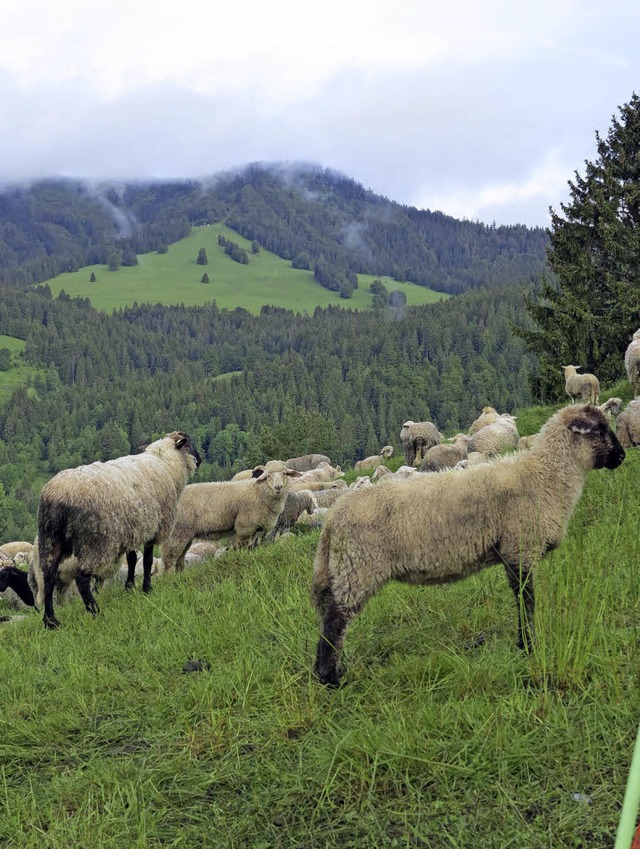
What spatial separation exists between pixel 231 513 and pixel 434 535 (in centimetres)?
836

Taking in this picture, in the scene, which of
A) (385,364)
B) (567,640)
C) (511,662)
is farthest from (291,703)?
(385,364)

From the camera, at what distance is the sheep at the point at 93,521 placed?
8.46m

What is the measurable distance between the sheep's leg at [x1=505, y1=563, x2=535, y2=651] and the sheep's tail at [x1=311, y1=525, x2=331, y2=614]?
1.28 m

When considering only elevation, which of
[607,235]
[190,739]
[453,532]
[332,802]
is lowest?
[190,739]

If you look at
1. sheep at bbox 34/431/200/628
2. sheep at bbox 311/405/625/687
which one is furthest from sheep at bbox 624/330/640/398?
sheep at bbox 311/405/625/687

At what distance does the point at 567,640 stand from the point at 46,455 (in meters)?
168

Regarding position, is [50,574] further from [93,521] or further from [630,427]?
[630,427]

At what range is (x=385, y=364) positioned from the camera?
160750mm

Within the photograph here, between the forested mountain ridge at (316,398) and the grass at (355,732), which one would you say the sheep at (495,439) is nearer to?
the grass at (355,732)

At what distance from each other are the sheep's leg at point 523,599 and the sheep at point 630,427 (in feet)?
28.9

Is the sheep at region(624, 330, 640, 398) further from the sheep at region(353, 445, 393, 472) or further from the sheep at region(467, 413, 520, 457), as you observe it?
the sheep at region(353, 445, 393, 472)

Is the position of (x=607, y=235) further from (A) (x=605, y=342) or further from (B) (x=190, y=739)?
(B) (x=190, y=739)

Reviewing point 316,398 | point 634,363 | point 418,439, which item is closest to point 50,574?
point 634,363

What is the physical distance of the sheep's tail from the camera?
4.93 meters
